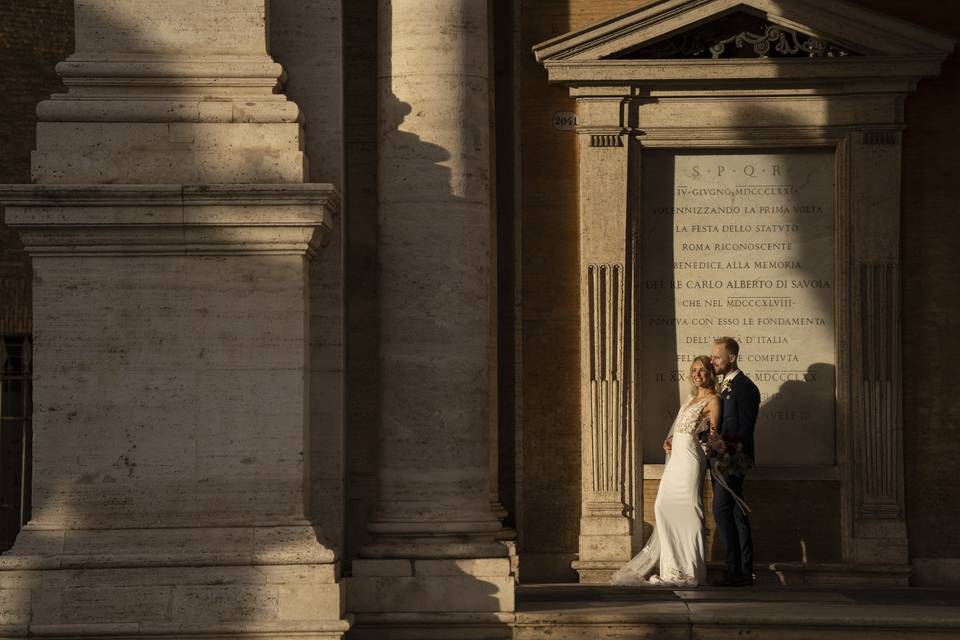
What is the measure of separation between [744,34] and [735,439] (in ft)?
11.5

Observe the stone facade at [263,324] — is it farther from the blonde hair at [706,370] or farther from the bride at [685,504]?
the blonde hair at [706,370]

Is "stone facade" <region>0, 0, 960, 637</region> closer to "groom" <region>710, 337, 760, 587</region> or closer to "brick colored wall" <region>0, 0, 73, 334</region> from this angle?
"groom" <region>710, 337, 760, 587</region>

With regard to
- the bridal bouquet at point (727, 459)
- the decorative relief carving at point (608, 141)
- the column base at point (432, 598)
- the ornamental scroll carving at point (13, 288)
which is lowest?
the column base at point (432, 598)

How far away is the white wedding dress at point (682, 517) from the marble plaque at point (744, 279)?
1140 millimetres

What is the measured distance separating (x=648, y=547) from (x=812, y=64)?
4263mm

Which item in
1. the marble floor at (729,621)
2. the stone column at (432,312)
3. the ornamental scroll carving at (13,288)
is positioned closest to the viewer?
the marble floor at (729,621)

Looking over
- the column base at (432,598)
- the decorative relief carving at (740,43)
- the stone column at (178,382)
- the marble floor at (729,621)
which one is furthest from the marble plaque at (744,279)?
the stone column at (178,382)

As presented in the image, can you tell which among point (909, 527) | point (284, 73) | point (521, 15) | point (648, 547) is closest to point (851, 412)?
point (909, 527)

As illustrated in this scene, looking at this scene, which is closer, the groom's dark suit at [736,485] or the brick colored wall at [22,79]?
the groom's dark suit at [736,485]

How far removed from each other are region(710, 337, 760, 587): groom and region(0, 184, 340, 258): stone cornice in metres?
4.41

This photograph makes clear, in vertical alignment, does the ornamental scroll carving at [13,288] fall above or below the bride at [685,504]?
above

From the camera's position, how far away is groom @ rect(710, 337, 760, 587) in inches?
540

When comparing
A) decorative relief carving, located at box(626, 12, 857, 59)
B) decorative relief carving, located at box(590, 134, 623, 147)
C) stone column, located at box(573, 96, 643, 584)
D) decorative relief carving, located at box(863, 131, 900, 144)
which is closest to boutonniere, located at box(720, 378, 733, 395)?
stone column, located at box(573, 96, 643, 584)

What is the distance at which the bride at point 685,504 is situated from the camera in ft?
45.6
